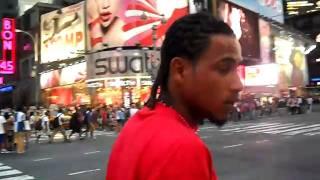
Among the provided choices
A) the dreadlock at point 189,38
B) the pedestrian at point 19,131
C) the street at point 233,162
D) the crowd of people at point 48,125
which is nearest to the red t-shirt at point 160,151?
the dreadlock at point 189,38

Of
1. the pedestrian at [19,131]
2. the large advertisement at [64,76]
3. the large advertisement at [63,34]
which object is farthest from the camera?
the large advertisement at [63,34]

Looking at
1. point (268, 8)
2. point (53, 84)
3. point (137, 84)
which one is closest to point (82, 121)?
point (137, 84)

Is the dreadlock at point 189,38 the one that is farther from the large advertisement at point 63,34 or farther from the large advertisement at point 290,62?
the large advertisement at point 290,62

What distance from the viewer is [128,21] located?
157ft

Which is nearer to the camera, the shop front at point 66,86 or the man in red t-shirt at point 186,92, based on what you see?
the man in red t-shirt at point 186,92

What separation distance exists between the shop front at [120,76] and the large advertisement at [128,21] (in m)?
2.08

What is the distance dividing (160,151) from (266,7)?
82.0m

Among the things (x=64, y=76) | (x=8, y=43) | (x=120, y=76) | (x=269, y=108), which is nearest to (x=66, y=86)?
(x=64, y=76)

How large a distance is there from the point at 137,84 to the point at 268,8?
43.5m

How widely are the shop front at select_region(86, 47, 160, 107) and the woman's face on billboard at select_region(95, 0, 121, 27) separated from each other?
3.95 metres

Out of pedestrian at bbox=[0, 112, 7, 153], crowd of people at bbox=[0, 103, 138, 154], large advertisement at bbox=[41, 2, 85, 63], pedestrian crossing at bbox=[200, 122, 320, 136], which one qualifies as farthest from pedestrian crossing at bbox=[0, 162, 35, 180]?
large advertisement at bbox=[41, 2, 85, 63]

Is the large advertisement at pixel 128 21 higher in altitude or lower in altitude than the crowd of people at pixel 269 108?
higher

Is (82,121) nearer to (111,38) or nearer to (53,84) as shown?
(111,38)

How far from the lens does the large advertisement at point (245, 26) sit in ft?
191
